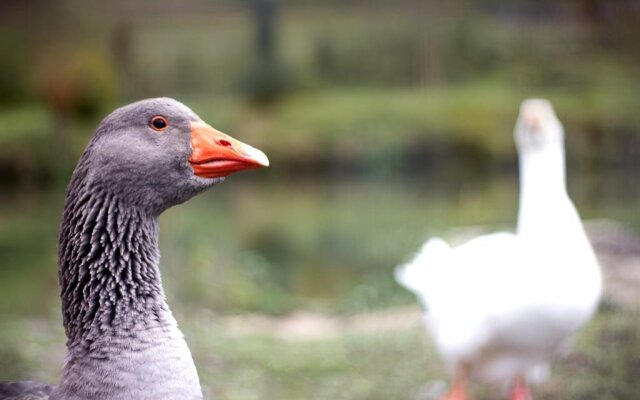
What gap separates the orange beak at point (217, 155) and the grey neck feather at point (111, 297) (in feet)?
0.38

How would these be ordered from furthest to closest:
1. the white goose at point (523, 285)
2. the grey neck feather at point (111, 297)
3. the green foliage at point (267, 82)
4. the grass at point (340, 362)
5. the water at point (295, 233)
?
1. the green foliage at point (267, 82)
2. the water at point (295, 233)
3. the grass at point (340, 362)
4. the white goose at point (523, 285)
5. the grey neck feather at point (111, 297)

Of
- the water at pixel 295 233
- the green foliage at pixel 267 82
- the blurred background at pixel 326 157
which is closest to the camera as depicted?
the blurred background at pixel 326 157

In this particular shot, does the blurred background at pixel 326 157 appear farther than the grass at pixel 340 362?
Answer: Yes

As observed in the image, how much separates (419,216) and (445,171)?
23.3 inches

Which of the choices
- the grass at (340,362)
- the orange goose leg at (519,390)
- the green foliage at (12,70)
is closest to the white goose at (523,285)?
the orange goose leg at (519,390)

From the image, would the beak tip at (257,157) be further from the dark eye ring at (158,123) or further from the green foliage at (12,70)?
the green foliage at (12,70)

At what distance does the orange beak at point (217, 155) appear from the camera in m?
1.27

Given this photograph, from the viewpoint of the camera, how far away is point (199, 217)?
4523 millimetres

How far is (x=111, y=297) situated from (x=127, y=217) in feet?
0.40

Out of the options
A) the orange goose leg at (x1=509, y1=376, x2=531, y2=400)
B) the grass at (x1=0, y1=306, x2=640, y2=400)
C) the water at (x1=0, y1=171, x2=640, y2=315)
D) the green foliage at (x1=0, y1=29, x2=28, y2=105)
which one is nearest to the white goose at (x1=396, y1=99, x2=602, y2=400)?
the orange goose leg at (x1=509, y1=376, x2=531, y2=400)

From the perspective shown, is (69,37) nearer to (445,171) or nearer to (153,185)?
(445,171)

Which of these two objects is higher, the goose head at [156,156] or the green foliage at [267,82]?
the green foliage at [267,82]

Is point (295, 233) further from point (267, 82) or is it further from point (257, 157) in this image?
point (257, 157)

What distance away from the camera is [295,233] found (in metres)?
4.72
